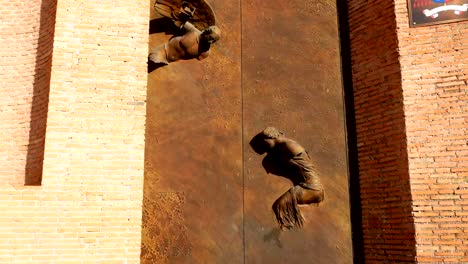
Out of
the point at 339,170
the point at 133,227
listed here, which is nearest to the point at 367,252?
the point at 339,170

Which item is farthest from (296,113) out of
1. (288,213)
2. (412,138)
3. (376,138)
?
(412,138)

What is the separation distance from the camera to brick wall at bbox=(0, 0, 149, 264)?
5012mm

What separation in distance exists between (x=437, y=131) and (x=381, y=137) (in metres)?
0.69

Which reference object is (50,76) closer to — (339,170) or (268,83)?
(268,83)

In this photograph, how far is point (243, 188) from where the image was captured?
245 inches

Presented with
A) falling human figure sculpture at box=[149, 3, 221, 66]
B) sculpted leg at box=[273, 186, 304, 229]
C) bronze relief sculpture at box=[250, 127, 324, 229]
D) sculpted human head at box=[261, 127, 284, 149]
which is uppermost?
falling human figure sculpture at box=[149, 3, 221, 66]

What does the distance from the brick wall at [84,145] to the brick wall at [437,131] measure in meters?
3.25

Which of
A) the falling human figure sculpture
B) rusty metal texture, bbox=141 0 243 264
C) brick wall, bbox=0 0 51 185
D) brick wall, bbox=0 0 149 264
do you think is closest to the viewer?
brick wall, bbox=0 0 149 264

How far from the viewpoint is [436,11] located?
6.25 meters

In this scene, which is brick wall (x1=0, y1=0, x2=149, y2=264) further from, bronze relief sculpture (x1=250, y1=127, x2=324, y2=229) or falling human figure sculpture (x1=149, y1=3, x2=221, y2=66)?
bronze relief sculpture (x1=250, y1=127, x2=324, y2=229)

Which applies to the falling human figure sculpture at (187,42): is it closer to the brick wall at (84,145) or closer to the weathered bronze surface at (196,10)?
the weathered bronze surface at (196,10)

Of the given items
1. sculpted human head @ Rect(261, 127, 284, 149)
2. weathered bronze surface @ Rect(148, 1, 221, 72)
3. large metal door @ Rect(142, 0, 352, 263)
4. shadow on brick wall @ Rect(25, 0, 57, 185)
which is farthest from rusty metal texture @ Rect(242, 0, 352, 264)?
shadow on brick wall @ Rect(25, 0, 57, 185)

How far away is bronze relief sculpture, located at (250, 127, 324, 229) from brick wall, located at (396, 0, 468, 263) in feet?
4.07

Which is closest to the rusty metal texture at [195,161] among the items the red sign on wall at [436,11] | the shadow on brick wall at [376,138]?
the shadow on brick wall at [376,138]
